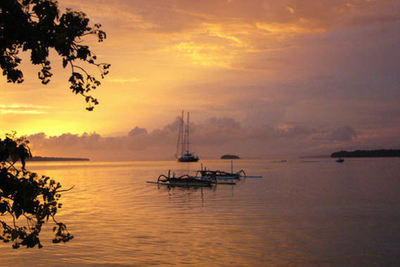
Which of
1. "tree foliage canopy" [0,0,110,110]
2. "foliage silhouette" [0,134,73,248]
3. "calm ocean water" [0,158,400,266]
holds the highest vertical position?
"tree foliage canopy" [0,0,110,110]

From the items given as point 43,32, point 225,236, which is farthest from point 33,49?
point 225,236

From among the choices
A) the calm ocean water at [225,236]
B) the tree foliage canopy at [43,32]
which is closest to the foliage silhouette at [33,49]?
the tree foliage canopy at [43,32]

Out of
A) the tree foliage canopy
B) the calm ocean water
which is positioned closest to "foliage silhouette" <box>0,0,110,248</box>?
the tree foliage canopy

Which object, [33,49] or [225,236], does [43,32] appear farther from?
[225,236]

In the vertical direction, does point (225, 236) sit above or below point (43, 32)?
below

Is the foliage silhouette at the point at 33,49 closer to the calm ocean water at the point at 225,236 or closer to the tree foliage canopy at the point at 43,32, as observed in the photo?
the tree foliage canopy at the point at 43,32

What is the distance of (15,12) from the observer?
9.51 m

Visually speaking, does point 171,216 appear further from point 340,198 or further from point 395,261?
point 340,198

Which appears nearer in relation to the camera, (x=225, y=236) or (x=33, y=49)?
(x=33, y=49)

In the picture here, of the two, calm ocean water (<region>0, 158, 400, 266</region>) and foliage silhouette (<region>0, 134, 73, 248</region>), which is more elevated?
foliage silhouette (<region>0, 134, 73, 248</region>)

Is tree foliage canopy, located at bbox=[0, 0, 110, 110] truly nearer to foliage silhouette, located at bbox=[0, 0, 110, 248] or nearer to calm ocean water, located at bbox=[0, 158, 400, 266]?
foliage silhouette, located at bbox=[0, 0, 110, 248]

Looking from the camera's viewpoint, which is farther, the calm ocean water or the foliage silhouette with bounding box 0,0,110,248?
the calm ocean water

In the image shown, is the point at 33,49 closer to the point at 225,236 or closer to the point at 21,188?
the point at 21,188

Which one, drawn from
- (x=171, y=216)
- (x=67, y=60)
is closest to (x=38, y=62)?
(x=67, y=60)
